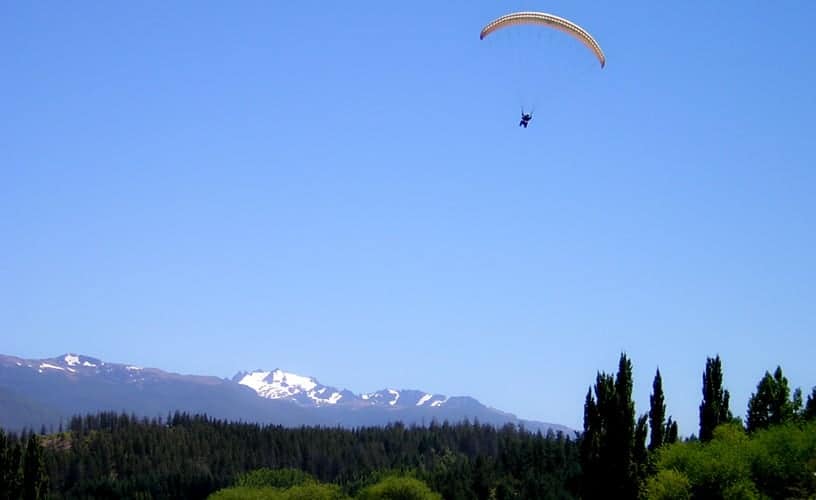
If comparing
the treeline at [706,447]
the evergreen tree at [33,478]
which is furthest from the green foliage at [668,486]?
the evergreen tree at [33,478]

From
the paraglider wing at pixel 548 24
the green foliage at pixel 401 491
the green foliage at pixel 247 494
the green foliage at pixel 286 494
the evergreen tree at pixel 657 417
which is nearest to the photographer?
the paraglider wing at pixel 548 24

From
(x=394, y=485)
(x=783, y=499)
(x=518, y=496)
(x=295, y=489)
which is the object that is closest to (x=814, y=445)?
(x=783, y=499)

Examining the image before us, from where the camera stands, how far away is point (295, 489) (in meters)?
195

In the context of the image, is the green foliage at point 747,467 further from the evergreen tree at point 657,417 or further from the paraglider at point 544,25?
the paraglider at point 544,25

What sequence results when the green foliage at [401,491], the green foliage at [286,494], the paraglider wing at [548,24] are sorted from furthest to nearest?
the green foliage at [286,494]
the green foliage at [401,491]
the paraglider wing at [548,24]

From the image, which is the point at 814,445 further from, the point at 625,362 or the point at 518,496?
the point at 518,496

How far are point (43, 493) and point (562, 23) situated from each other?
83.6 m

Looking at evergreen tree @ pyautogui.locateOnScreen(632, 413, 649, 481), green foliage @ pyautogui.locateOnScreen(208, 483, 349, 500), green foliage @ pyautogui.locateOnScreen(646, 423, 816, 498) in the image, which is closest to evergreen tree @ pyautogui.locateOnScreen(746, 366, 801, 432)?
green foliage @ pyautogui.locateOnScreen(646, 423, 816, 498)

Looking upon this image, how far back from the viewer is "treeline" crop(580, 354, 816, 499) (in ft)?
315

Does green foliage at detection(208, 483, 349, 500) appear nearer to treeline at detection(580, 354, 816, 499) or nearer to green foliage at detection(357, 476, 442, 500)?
green foliage at detection(357, 476, 442, 500)

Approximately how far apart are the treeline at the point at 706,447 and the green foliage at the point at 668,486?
9 centimetres

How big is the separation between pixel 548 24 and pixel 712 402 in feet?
183

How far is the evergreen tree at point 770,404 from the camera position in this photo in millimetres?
135500

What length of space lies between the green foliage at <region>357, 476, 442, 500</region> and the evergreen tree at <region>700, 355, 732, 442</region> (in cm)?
5927
